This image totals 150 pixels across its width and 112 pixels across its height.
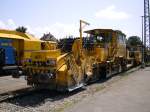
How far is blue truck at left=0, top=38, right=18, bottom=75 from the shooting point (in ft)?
58.0

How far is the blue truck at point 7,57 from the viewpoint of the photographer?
17688 millimetres

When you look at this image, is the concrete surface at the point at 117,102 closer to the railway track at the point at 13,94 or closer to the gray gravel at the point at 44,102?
the gray gravel at the point at 44,102

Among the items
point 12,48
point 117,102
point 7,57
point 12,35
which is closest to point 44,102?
point 117,102

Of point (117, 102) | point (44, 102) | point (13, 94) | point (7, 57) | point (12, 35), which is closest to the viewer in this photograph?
point (117, 102)

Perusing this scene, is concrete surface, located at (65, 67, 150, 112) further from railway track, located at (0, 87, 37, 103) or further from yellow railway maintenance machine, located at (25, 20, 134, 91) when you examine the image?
railway track, located at (0, 87, 37, 103)

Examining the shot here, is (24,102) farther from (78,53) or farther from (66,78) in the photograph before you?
(78,53)

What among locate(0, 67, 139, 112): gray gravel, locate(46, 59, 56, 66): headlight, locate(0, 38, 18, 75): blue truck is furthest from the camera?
locate(0, 38, 18, 75): blue truck

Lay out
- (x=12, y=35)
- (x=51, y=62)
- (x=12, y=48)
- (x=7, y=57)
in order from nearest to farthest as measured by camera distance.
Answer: (x=51, y=62) < (x=7, y=57) < (x=12, y=48) < (x=12, y=35)

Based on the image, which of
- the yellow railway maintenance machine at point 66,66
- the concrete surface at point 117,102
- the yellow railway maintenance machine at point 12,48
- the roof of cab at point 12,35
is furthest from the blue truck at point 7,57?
the concrete surface at point 117,102

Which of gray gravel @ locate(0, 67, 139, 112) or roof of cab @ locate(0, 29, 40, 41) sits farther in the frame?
roof of cab @ locate(0, 29, 40, 41)

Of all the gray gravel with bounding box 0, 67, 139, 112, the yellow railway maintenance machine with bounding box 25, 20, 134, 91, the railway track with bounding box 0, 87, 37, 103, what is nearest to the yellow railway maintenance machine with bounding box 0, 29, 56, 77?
the yellow railway maintenance machine with bounding box 25, 20, 134, 91

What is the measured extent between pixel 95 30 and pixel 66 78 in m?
8.29

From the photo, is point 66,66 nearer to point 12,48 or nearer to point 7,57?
point 7,57

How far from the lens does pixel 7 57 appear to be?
18.2m
